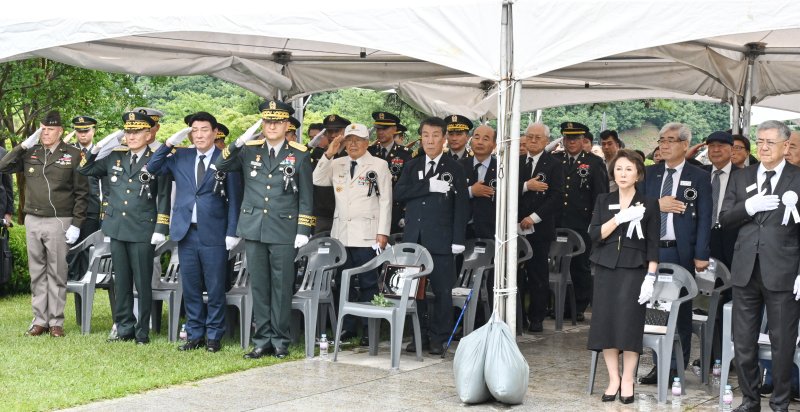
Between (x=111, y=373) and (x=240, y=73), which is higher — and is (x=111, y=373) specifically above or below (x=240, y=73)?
below

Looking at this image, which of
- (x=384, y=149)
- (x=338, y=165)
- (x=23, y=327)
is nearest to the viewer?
(x=338, y=165)

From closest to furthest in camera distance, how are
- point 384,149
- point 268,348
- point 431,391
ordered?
point 431,391
point 268,348
point 384,149

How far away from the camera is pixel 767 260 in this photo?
19.9 feet

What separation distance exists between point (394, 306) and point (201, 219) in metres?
1.67

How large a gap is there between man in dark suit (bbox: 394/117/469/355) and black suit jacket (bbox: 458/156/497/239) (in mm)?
888

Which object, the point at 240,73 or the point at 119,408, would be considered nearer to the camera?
the point at 119,408

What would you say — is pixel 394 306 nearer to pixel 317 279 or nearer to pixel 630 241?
pixel 317 279

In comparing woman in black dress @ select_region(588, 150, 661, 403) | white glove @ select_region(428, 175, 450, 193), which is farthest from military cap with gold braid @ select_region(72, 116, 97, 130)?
woman in black dress @ select_region(588, 150, 661, 403)

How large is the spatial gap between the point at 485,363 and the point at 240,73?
5.02 meters

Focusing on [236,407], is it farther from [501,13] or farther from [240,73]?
[240,73]

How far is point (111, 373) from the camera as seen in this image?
282 inches

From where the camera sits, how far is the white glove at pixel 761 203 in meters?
6.01

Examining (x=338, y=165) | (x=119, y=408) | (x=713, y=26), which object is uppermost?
(x=713, y=26)

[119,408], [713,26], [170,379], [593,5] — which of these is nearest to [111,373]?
[170,379]
